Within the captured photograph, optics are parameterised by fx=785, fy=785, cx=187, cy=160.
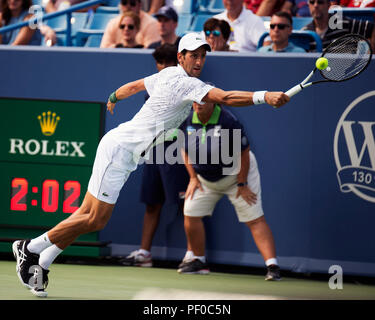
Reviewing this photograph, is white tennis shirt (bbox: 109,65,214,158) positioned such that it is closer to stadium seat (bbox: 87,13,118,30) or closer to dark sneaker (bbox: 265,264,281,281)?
dark sneaker (bbox: 265,264,281,281)

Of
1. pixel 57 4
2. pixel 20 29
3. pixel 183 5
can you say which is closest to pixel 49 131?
pixel 20 29

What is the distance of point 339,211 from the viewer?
7434 millimetres

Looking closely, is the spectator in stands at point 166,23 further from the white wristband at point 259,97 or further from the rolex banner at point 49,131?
the white wristband at point 259,97

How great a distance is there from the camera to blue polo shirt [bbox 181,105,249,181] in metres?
7.28

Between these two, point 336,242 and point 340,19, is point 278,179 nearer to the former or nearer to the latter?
point 336,242

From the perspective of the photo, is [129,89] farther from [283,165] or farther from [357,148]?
[357,148]

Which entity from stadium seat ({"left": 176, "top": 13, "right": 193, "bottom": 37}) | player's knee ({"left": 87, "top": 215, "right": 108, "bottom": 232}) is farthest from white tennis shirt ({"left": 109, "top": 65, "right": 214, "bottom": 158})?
stadium seat ({"left": 176, "top": 13, "right": 193, "bottom": 37})

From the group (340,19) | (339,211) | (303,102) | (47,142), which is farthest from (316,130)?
(47,142)

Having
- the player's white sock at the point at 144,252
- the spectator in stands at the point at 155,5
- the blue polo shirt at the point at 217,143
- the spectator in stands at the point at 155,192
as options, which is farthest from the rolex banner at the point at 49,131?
the spectator in stands at the point at 155,5

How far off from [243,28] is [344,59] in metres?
3.02

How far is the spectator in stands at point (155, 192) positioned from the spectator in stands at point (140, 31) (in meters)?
1.66

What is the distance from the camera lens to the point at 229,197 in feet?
24.6

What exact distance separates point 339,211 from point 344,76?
186 cm

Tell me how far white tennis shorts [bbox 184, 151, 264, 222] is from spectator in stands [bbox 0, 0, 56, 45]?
3.33 metres
